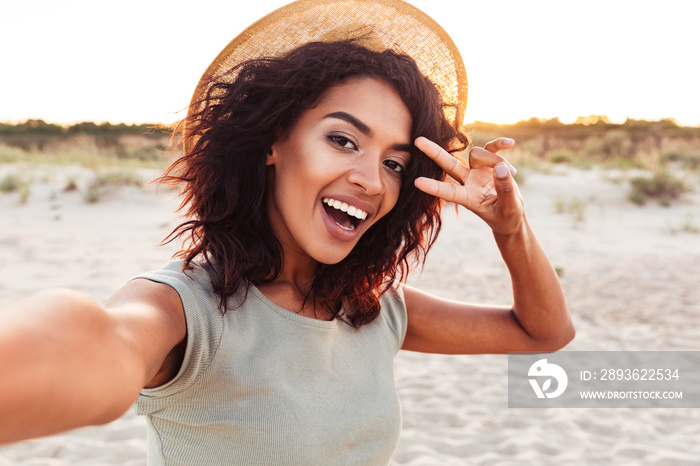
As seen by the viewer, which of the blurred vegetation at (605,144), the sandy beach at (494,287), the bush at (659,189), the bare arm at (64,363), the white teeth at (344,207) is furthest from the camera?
the blurred vegetation at (605,144)

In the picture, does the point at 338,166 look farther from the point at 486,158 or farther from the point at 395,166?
the point at 486,158

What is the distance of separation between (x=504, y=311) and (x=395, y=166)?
0.82 m

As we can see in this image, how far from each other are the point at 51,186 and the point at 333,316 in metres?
13.7

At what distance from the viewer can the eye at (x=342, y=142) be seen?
1.61 metres

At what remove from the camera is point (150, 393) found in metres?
1.25

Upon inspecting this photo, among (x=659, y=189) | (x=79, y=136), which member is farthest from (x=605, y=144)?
(x=79, y=136)

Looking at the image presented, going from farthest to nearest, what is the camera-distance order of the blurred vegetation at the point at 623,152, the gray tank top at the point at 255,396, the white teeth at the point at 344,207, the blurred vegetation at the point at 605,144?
the blurred vegetation at the point at 605,144
the blurred vegetation at the point at 623,152
the white teeth at the point at 344,207
the gray tank top at the point at 255,396

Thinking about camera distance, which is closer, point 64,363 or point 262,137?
point 64,363

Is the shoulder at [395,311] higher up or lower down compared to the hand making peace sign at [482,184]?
lower down

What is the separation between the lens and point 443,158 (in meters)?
1.69

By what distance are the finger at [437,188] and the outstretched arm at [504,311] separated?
93mm

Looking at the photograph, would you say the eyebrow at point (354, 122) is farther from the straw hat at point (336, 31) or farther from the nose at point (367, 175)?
the straw hat at point (336, 31)

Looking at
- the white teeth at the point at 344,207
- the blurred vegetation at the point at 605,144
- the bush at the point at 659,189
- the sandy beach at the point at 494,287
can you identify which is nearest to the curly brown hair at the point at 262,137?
the white teeth at the point at 344,207

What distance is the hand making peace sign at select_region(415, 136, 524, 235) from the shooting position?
5.35ft
